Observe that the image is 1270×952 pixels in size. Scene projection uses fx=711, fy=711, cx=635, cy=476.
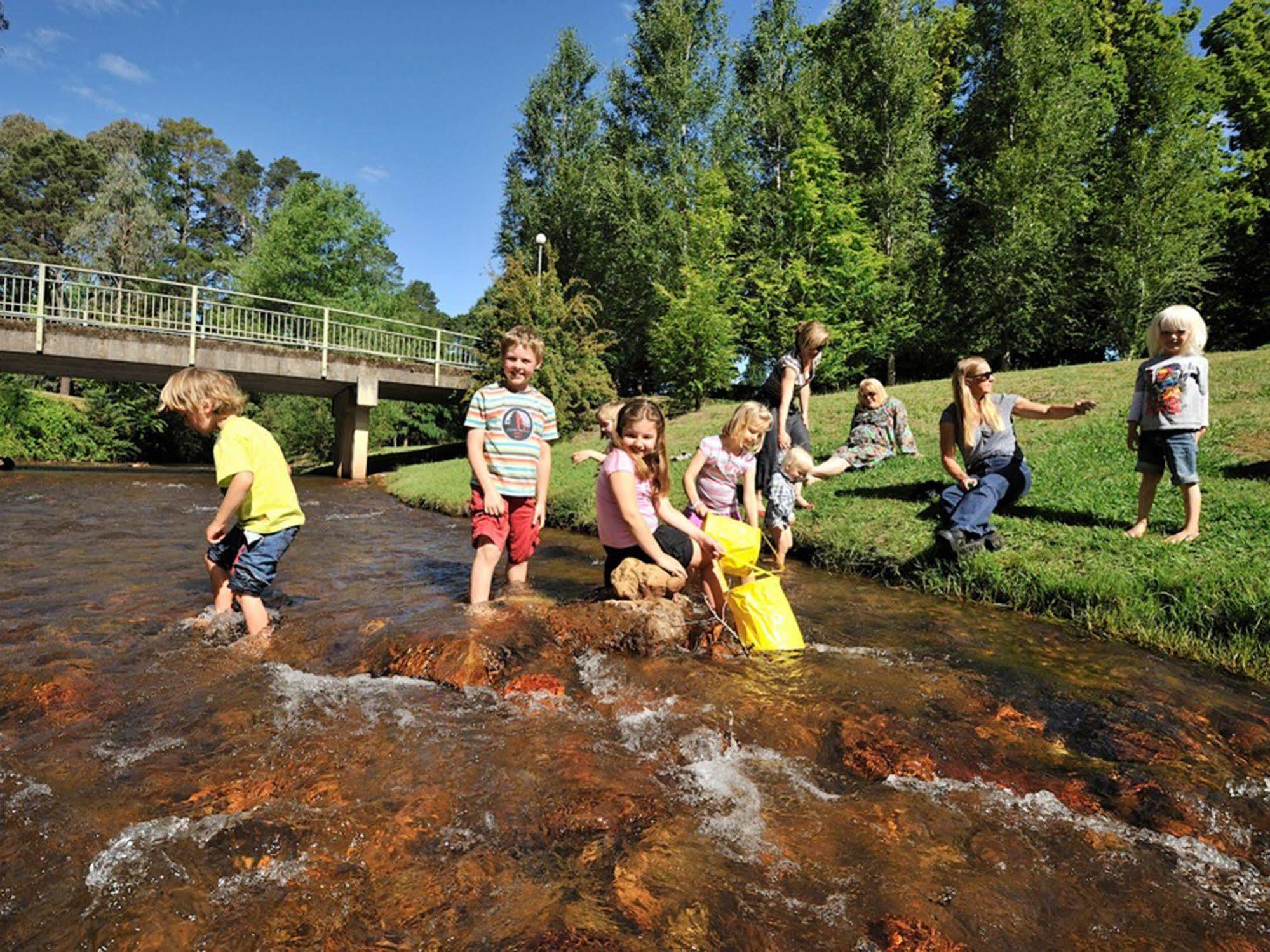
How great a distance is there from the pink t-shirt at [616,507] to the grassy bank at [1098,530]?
307 centimetres

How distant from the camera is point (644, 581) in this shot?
5000 mm

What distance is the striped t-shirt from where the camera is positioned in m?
5.22

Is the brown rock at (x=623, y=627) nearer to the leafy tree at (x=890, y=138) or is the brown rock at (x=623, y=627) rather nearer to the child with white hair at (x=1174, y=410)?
the child with white hair at (x=1174, y=410)

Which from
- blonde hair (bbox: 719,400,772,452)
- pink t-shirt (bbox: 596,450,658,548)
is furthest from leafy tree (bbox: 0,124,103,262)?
pink t-shirt (bbox: 596,450,658,548)

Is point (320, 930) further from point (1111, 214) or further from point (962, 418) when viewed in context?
point (1111, 214)

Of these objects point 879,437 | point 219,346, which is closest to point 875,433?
point 879,437

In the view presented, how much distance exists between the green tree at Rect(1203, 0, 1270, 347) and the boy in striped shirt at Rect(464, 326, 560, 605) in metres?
→ 32.3

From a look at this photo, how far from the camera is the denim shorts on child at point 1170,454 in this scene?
6035 mm

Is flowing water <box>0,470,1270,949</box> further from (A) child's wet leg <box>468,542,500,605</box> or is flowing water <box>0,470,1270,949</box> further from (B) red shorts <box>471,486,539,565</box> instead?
(B) red shorts <box>471,486,539,565</box>

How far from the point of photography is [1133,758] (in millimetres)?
3234

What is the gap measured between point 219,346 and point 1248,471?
24.6 meters

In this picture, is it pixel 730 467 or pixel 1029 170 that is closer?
pixel 730 467

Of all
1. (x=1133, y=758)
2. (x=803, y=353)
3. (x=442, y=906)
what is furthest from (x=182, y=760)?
(x=803, y=353)

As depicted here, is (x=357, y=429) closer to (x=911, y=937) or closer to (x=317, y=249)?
(x=317, y=249)
